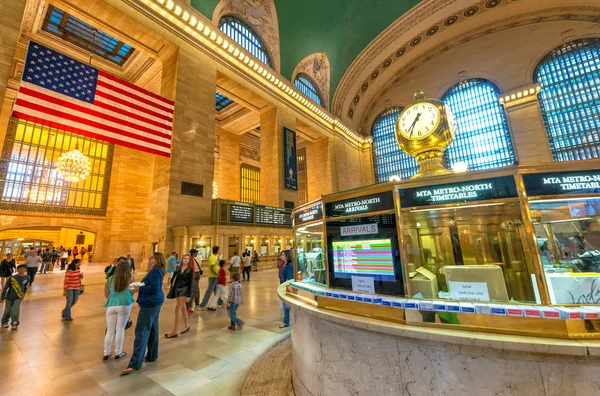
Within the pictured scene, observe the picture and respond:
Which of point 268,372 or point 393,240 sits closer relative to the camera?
point 393,240

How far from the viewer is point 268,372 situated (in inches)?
129

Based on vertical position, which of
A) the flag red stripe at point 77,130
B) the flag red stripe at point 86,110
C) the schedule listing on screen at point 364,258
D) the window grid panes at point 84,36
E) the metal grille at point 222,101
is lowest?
the schedule listing on screen at point 364,258

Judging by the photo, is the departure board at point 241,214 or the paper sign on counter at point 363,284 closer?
the paper sign on counter at point 363,284

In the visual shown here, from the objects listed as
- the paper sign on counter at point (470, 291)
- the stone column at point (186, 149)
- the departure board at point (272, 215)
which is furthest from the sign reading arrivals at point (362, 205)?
the departure board at point (272, 215)

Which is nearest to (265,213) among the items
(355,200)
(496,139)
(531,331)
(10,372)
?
(10,372)

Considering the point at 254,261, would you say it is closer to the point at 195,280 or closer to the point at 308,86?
the point at 195,280

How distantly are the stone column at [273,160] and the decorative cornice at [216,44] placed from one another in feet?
6.27

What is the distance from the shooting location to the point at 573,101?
750 inches

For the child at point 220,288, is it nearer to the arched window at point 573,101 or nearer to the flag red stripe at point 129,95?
the flag red stripe at point 129,95

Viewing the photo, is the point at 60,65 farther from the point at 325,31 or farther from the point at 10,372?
the point at 325,31

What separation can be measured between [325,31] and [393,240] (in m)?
24.7

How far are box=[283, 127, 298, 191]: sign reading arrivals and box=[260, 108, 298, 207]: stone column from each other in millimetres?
282

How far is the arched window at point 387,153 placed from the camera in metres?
27.9

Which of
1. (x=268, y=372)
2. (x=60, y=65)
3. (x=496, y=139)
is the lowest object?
(x=268, y=372)
